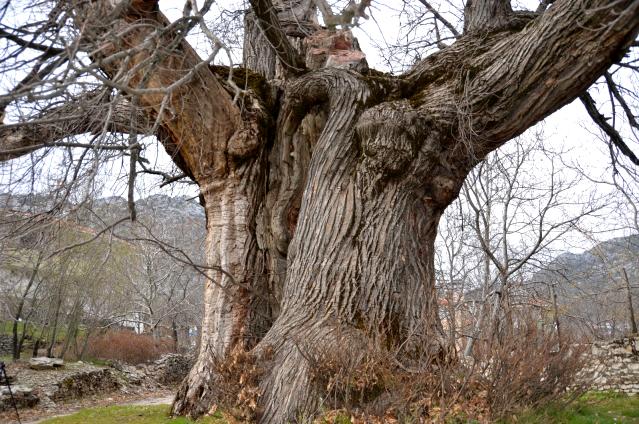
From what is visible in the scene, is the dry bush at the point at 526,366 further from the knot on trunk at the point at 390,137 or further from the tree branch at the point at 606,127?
the tree branch at the point at 606,127

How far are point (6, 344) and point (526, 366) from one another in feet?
66.1

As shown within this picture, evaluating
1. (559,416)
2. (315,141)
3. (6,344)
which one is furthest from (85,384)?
(559,416)

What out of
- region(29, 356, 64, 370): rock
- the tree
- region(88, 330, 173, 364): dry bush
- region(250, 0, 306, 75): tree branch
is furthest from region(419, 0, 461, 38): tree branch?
region(88, 330, 173, 364): dry bush

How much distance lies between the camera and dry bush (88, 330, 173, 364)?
827 inches

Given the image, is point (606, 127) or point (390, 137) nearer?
point (390, 137)

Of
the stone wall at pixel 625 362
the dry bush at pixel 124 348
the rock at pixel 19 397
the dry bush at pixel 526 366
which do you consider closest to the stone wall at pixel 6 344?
the dry bush at pixel 124 348

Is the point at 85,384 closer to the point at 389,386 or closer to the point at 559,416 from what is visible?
the point at 389,386

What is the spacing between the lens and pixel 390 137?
5.56 meters

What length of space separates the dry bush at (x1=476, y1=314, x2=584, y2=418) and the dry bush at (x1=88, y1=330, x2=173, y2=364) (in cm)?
1930

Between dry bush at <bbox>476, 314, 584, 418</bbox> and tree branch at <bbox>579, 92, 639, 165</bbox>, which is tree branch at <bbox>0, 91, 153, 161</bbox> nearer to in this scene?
dry bush at <bbox>476, 314, 584, 418</bbox>

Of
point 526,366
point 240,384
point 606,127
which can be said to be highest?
point 606,127

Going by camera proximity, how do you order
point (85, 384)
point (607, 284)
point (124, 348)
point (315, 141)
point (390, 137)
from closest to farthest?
point (390, 137) < point (315, 141) < point (85, 384) < point (607, 284) < point (124, 348)

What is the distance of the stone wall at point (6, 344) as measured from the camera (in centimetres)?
1898

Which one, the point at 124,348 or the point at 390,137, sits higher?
the point at 390,137
